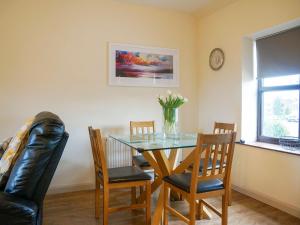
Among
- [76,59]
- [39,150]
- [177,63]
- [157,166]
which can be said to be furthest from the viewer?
[177,63]

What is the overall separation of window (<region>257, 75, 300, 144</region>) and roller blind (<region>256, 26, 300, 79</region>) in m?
0.12

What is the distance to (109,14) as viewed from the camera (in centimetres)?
352

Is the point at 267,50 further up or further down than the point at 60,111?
further up

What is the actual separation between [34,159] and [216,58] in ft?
9.84

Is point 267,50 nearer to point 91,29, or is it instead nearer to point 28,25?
point 91,29

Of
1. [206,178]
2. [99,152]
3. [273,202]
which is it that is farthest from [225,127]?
[99,152]

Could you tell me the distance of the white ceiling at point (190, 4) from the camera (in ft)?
11.5

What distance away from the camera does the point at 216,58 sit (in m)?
3.77

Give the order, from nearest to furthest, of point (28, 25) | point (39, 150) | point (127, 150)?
1. point (39, 150)
2. point (28, 25)
3. point (127, 150)

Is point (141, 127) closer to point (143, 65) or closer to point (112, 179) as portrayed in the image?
point (143, 65)

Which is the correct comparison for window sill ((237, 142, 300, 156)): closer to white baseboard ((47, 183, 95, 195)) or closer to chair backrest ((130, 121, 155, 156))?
chair backrest ((130, 121, 155, 156))

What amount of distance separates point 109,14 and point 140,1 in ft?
1.58

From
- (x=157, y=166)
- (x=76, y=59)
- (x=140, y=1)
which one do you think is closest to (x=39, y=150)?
(x=157, y=166)

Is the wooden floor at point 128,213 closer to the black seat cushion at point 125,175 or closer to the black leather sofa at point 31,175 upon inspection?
the black seat cushion at point 125,175
